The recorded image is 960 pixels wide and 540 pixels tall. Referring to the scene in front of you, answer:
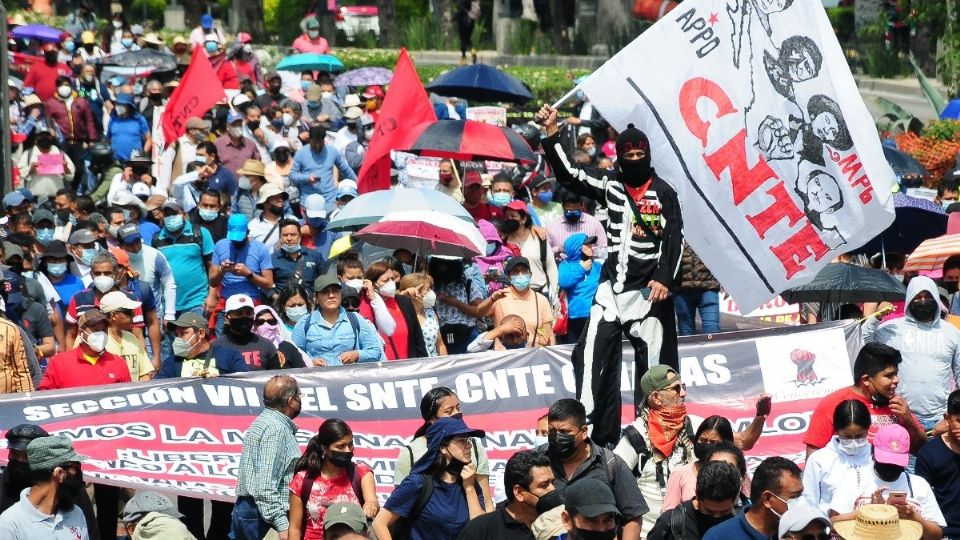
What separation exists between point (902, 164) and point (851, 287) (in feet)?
18.7

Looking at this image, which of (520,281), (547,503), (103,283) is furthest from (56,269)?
(547,503)

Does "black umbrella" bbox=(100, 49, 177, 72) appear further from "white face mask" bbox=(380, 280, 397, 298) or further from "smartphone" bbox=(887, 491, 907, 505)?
"smartphone" bbox=(887, 491, 907, 505)

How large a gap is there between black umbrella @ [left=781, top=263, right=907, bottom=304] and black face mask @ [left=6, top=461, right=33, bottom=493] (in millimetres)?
6468

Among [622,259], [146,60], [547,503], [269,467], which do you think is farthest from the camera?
[146,60]

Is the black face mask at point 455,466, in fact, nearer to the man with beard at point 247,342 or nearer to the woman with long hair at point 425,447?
the woman with long hair at point 425,447

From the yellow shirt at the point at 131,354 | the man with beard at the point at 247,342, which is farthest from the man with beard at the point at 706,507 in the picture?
the yellow shirt at the point at 131,354

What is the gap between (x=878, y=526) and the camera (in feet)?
29.1

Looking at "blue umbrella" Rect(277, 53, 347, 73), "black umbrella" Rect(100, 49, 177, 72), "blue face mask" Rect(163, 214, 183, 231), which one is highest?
"blue face mask" Rect(163, 214, 183, 231)

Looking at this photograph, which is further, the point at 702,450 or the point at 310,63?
the point at 310,63

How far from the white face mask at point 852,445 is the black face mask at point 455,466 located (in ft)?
6.69

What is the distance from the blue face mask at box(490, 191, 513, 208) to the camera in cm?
1756

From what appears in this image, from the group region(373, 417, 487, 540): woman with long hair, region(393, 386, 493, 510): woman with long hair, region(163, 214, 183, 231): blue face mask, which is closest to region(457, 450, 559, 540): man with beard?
region(373, 417, 487, 540): woman with long hair

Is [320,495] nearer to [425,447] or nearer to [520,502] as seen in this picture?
[425,447]

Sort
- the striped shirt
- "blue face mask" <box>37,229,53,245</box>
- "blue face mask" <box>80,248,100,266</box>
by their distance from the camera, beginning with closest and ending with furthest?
the striped shirt
"blue face mask" <box>80,248,100,266</box>
"blue face mask" <box>37,229,53,245</box>
